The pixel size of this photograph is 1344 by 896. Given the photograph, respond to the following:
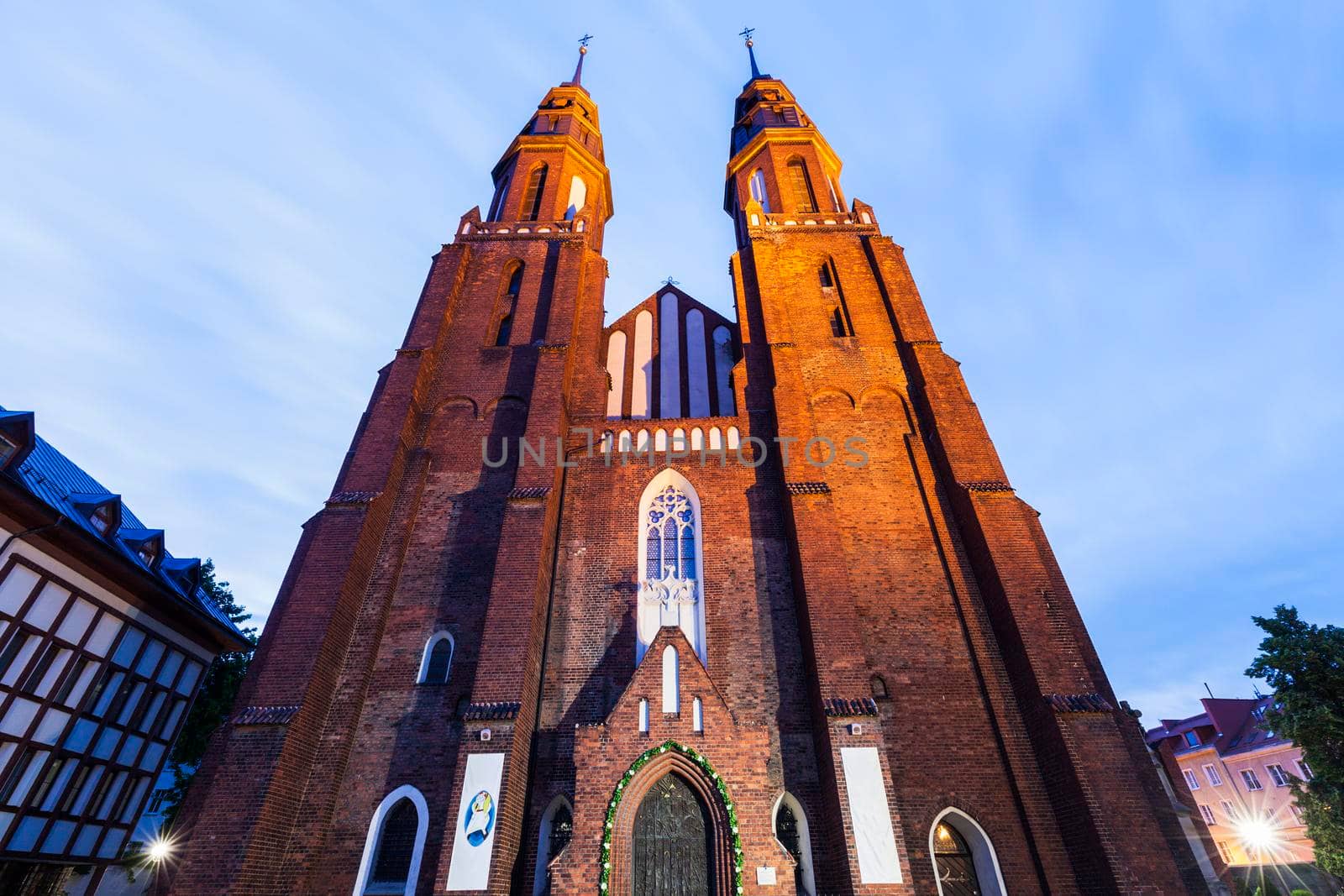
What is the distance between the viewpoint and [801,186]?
81.8 ft

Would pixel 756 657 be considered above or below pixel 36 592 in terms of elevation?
below

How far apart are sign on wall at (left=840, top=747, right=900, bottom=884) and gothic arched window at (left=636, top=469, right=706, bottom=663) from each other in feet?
12.2

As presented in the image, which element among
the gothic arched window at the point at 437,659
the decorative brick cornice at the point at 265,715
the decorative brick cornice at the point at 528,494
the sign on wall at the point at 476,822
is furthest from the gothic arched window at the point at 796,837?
the decorative brick cornice at the point at 265,715

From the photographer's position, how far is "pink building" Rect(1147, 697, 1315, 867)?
37.1 m

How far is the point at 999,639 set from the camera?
43.9 ft

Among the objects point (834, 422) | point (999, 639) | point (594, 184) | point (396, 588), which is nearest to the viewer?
point (999, 639)

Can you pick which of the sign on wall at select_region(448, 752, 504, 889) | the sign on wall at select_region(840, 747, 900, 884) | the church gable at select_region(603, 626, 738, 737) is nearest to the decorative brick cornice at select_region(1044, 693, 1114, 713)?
the sign on wall at select_region(840, 747, 900, 884)

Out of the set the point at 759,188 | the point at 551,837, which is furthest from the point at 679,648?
the point at 759,188

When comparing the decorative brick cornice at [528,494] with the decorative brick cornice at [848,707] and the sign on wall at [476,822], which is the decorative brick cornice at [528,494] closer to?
the sign on wall at [476,822]

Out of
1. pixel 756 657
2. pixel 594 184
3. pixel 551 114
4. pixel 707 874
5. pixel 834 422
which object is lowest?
pixel 707 874

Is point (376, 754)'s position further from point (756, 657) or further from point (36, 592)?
point (36, 592)

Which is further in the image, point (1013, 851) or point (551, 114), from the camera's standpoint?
point (551, 114)

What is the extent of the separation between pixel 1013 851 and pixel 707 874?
5239 mm

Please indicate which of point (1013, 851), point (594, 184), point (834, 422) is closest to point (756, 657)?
point (1013, 851)
